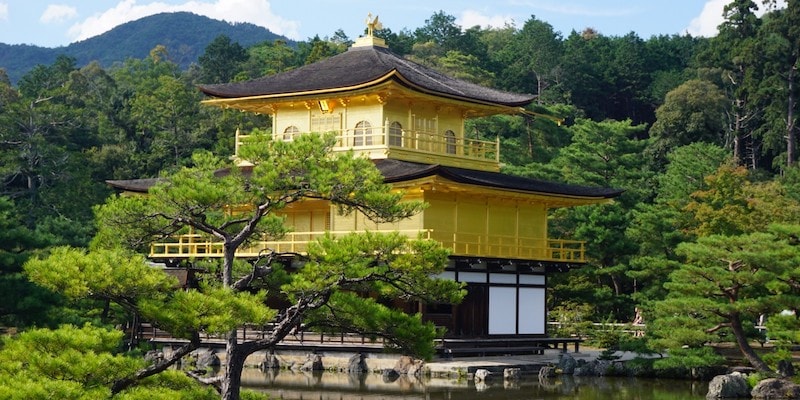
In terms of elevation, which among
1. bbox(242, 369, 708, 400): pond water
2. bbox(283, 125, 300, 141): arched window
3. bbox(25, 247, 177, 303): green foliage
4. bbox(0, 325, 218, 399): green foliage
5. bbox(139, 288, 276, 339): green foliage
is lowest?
bbox(242, 369, 708, 400): pond water

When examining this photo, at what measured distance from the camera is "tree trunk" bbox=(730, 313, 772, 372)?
24438 millimetres

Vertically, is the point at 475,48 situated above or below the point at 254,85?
above

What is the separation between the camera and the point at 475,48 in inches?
2950

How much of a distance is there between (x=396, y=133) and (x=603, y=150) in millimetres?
13309

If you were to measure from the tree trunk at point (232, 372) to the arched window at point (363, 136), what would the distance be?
1440 cm

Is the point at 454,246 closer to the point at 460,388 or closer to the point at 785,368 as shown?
the point at 460,388

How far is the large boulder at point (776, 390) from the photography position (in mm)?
22984

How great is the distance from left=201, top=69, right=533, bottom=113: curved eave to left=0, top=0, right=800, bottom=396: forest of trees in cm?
205

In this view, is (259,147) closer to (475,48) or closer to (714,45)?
(714,45)

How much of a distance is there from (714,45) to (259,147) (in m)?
44.9

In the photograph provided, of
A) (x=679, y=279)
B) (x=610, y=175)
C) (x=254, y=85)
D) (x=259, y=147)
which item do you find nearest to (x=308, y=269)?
(x=259, y=147)

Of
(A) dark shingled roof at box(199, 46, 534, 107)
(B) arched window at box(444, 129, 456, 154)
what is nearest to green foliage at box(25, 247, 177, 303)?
(A) dark shingled roof at box(199, 46, 534, 107)

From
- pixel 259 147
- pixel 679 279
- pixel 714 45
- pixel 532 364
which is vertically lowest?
pixel 532 364

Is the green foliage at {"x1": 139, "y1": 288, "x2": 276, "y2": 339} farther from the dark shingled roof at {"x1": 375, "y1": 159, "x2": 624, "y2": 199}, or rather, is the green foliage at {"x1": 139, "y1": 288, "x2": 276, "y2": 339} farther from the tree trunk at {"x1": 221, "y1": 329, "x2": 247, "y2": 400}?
the dark shingled roof at {"x1": 375, "y1": 159, "x2": 624, "y2": 199}
